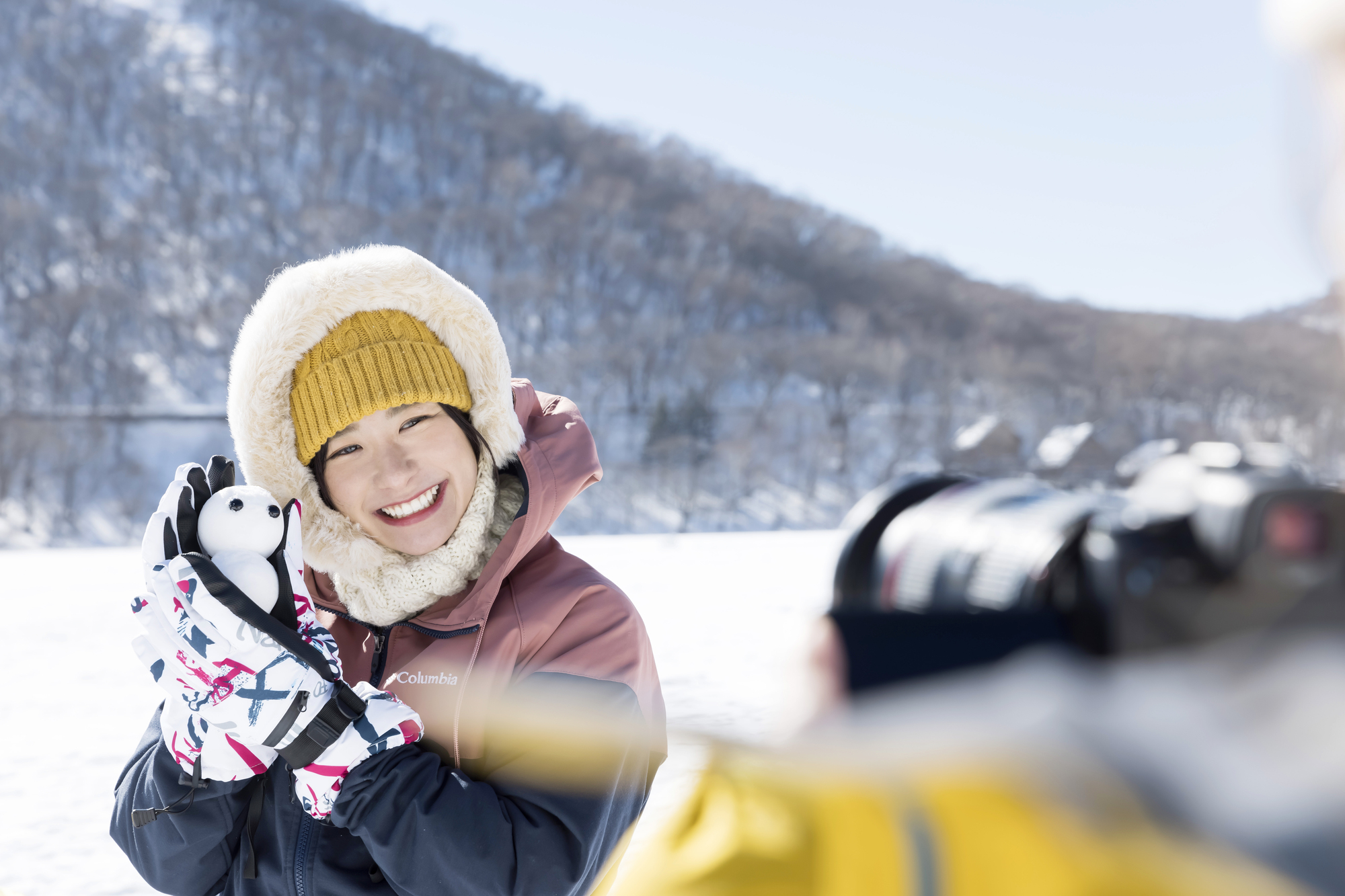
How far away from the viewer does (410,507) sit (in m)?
1.35

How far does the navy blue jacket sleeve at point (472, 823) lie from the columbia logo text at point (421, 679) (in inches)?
3.8

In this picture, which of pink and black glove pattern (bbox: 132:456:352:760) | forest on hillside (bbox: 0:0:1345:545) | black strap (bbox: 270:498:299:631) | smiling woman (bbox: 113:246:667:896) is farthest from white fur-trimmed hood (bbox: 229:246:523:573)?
forest on hillside (bbox: 0:0:1345:545)

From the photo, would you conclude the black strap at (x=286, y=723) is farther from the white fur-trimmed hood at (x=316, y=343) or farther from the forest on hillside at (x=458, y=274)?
the forest on hillside at (x=458, y=274)

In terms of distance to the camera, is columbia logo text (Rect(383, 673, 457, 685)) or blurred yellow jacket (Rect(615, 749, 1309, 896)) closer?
blurred yellow jacket (Rect(615, 749, 1309, 896))

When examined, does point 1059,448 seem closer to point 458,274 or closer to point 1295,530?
point 1295,530

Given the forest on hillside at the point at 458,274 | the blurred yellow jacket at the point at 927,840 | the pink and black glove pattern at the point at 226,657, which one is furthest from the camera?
the forest on hillside at the point at 458,274

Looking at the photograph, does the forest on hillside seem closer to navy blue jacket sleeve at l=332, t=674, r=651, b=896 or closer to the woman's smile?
the woman's smile

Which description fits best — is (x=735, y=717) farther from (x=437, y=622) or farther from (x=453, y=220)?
(x=453, y=220)

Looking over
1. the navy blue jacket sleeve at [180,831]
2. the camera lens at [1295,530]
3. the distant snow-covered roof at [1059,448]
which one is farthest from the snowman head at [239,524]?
the camera lens at [1295,530]

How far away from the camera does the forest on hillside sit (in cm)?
2869

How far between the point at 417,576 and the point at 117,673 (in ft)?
16.1

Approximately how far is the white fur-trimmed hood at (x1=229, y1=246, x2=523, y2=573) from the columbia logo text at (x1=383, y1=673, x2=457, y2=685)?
17cm

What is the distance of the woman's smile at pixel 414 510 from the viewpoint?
4.42ft

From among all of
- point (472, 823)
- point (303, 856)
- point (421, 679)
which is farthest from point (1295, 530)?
point (303, 856)
